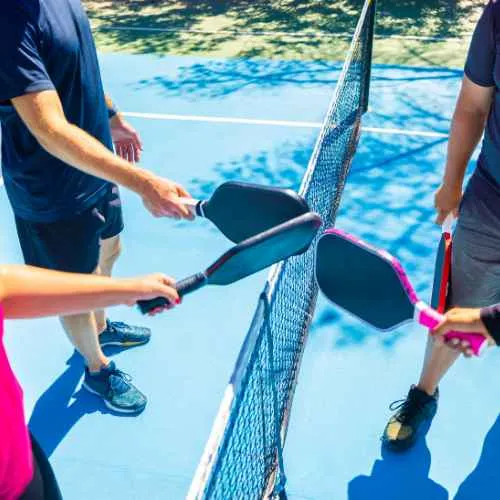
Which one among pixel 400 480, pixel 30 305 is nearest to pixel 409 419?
pixel 400 480

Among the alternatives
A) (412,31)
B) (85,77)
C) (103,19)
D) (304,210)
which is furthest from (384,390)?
(103,19)

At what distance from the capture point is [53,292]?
1.62 m

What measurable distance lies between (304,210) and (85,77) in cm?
110

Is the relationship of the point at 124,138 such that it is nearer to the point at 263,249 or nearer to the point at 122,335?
the point at 122,335

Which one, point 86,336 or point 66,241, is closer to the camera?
point 66,241

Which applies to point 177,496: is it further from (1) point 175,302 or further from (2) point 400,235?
(2) point 400,235

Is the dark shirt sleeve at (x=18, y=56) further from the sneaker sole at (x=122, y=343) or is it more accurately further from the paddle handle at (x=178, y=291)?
the sneaker sole at (x=122, y=343)

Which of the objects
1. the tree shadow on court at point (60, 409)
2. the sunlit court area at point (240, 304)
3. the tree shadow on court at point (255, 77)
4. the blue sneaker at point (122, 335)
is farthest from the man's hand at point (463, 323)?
the tree shadow on court at point (255, 77)

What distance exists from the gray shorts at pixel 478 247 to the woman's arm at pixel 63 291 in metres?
1.45

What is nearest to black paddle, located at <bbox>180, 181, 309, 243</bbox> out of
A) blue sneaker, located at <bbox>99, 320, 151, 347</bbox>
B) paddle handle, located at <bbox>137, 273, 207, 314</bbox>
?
paddle handle, located at <bbox>137, 273, 207, 314</bbox>

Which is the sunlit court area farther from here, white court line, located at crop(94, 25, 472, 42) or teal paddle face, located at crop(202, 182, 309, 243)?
white court line, located at crop(94, 25, 472, 42)

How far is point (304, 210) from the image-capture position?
2271 millimetres

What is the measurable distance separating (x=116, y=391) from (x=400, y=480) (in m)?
1.50

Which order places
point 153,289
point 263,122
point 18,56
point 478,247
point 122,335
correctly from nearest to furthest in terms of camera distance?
point 153,289, point 18,56, point 478,247, point 122,335, point 263,122
